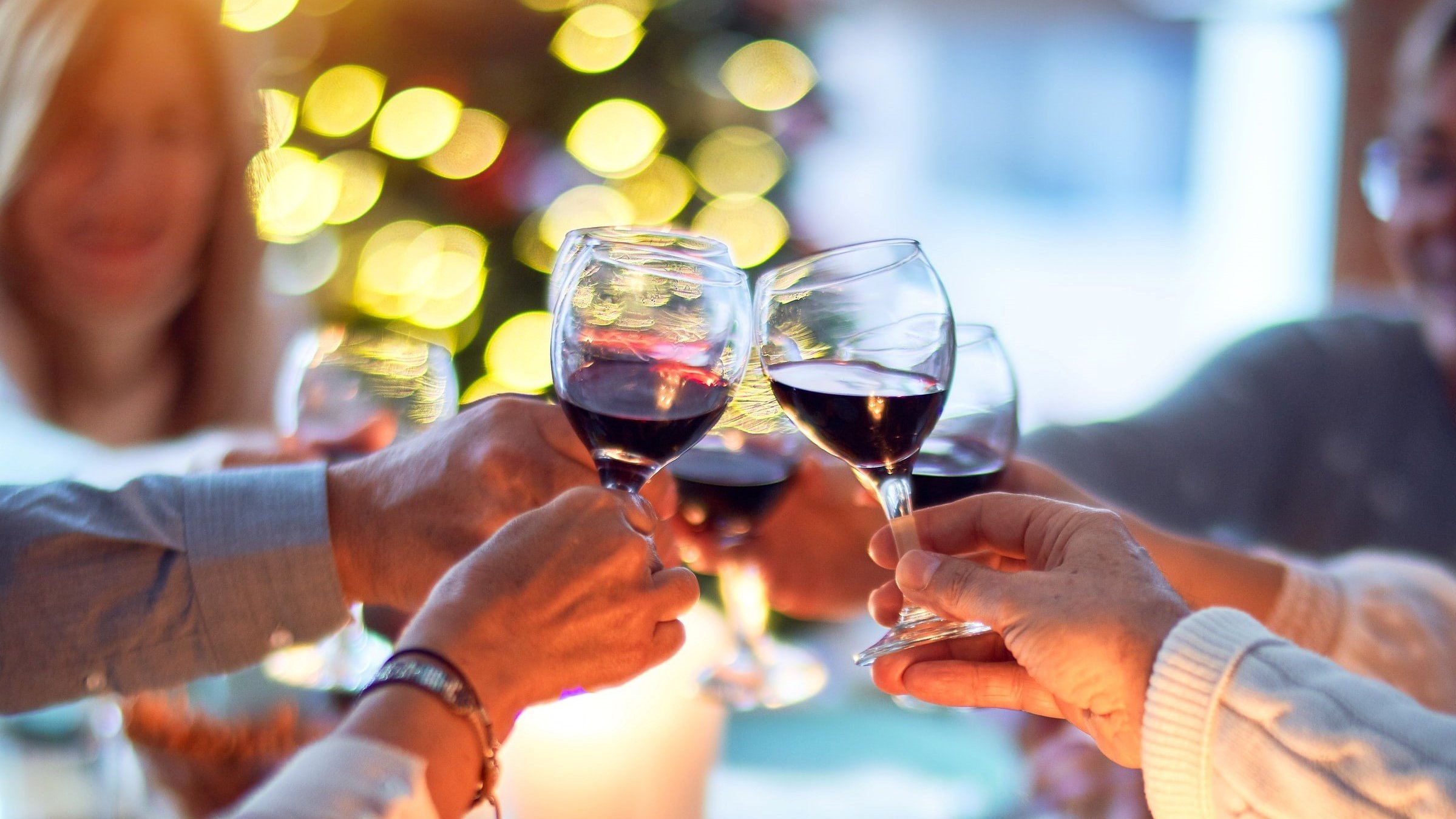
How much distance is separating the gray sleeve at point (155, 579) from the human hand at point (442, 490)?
0.03 m

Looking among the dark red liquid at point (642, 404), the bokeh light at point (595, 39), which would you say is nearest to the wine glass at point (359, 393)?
the dark red liquid at point (642, 404)

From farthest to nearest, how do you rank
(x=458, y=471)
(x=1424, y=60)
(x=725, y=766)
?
(x=1424, y=60), (x=725, y=766), (x=458, y=471)

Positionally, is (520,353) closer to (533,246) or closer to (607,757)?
(533,246)

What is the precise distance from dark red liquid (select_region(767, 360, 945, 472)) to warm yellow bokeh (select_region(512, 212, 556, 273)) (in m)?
1.63

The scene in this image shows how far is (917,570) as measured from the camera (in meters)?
0.76

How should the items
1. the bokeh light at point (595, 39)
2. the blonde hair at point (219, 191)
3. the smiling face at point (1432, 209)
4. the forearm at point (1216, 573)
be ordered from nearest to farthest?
the forearm at point (1216, 573) < the blonde hair at point (219, 191) < the smiling face at point (1432, 209) < the bokeh light at point (595, 39)

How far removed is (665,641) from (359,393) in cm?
55

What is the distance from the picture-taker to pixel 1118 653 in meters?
0.70

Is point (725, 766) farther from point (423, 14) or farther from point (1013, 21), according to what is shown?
point (1013, 21)

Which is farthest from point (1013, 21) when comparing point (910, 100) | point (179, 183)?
point (179, 183)

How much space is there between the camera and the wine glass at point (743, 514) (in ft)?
3.72

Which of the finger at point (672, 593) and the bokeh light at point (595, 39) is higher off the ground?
the bokeh light at point (595, 39)

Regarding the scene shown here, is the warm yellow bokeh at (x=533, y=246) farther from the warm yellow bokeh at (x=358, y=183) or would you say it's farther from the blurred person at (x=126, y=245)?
the blurred person at (x=126, y=245)

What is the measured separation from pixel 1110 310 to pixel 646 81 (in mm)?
3631
